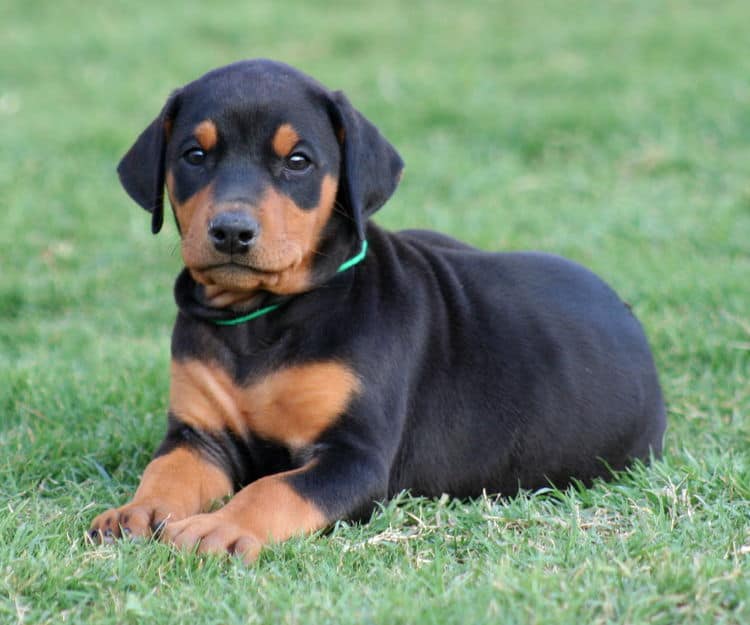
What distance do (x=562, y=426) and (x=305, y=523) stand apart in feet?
4.29

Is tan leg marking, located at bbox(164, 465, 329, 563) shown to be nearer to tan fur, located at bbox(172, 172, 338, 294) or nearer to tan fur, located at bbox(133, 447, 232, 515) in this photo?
tan fur, located at bbox(133, 447, 232, 515)

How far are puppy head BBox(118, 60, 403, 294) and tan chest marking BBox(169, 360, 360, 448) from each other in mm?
350

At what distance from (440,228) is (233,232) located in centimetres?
435

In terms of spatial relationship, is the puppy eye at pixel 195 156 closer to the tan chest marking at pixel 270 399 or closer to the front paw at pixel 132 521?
the tan chest marking at pixel 270 399

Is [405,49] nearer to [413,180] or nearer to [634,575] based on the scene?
[413,180]

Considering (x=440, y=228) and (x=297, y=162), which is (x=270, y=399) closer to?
(x=297, y=162)

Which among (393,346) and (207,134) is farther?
(393,346)

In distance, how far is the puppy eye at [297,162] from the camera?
181 inches

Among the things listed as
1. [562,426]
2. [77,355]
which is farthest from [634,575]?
[77,355]

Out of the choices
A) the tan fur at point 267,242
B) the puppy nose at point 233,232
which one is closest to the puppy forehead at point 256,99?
the tan fur at point 267,242

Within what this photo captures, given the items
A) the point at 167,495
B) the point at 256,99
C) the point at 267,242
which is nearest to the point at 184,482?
the point at 167,495

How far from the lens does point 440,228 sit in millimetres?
8547

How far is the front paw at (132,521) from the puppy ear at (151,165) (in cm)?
111

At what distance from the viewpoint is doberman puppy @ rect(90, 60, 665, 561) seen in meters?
4.41
